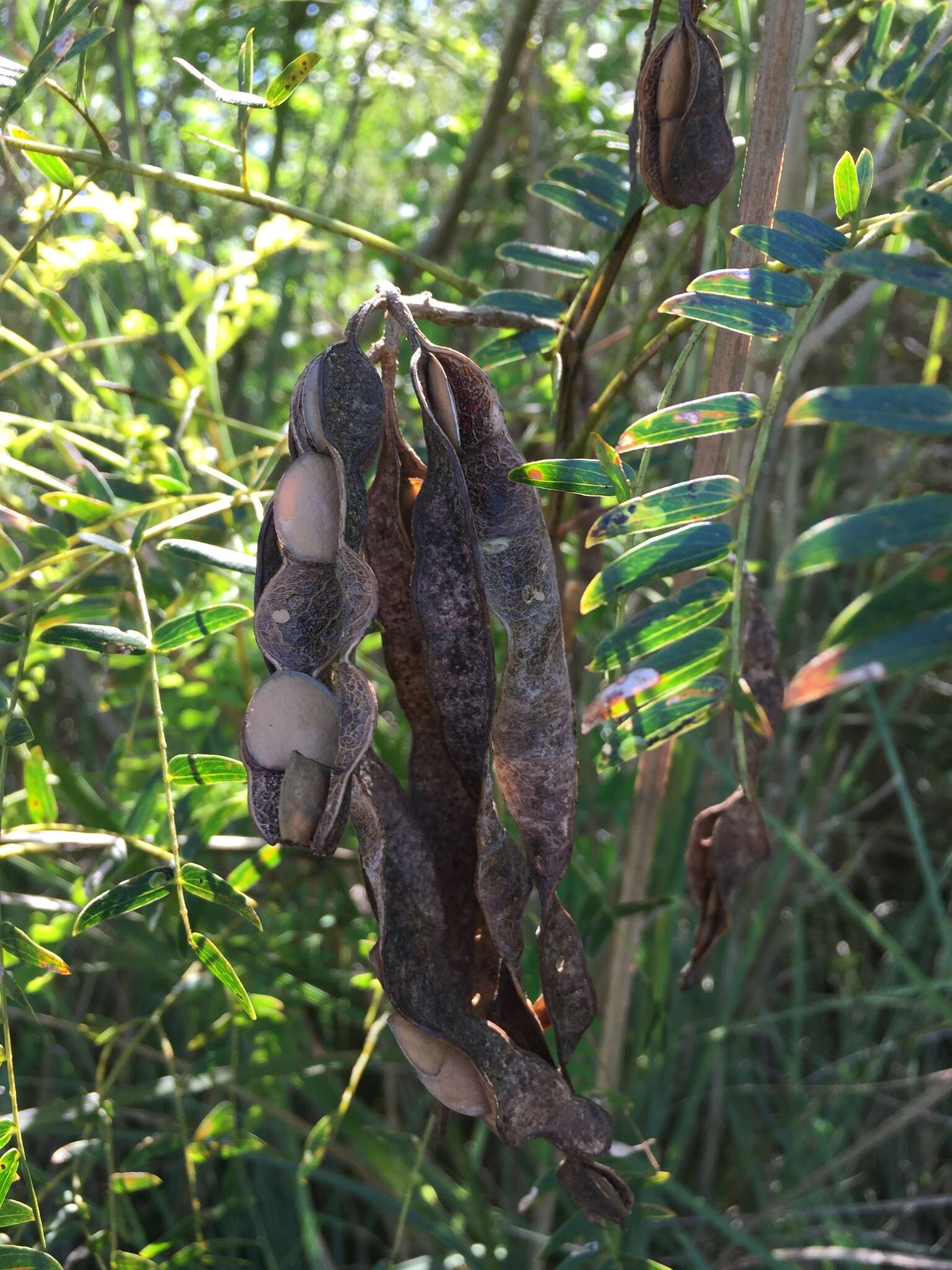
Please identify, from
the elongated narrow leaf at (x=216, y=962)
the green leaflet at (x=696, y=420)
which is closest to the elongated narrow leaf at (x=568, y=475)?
the green leaflet at (x=696, y=420)

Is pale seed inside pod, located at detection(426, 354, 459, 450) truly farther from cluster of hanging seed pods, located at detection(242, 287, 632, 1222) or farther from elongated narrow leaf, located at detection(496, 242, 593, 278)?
elongated narrow leaf, located at detection(496, 242, 593, 278)

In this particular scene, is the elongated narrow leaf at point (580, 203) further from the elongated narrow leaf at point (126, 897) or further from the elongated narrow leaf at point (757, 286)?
the elongated narrow leaf at point (126, 897)

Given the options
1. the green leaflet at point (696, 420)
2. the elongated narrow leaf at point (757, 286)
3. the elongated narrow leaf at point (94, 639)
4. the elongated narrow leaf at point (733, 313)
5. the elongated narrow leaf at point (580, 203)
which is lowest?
the elongated narrow leaf at point (94, 639)

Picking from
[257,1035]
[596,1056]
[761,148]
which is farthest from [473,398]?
[257,1035]

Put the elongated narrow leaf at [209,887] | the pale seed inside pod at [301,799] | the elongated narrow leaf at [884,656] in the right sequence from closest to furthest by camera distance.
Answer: the elongated narrow leaf at [884,656], the pale seed inside pod at [301,799], the elongated narrow leaf at [209,887]

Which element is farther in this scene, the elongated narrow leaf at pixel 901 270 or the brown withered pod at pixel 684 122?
the brown withered pod at pixel 684 122

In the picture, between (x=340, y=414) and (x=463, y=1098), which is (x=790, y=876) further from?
(x=340, y=414)

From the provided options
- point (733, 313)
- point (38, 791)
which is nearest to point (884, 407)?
point (733, 313)
